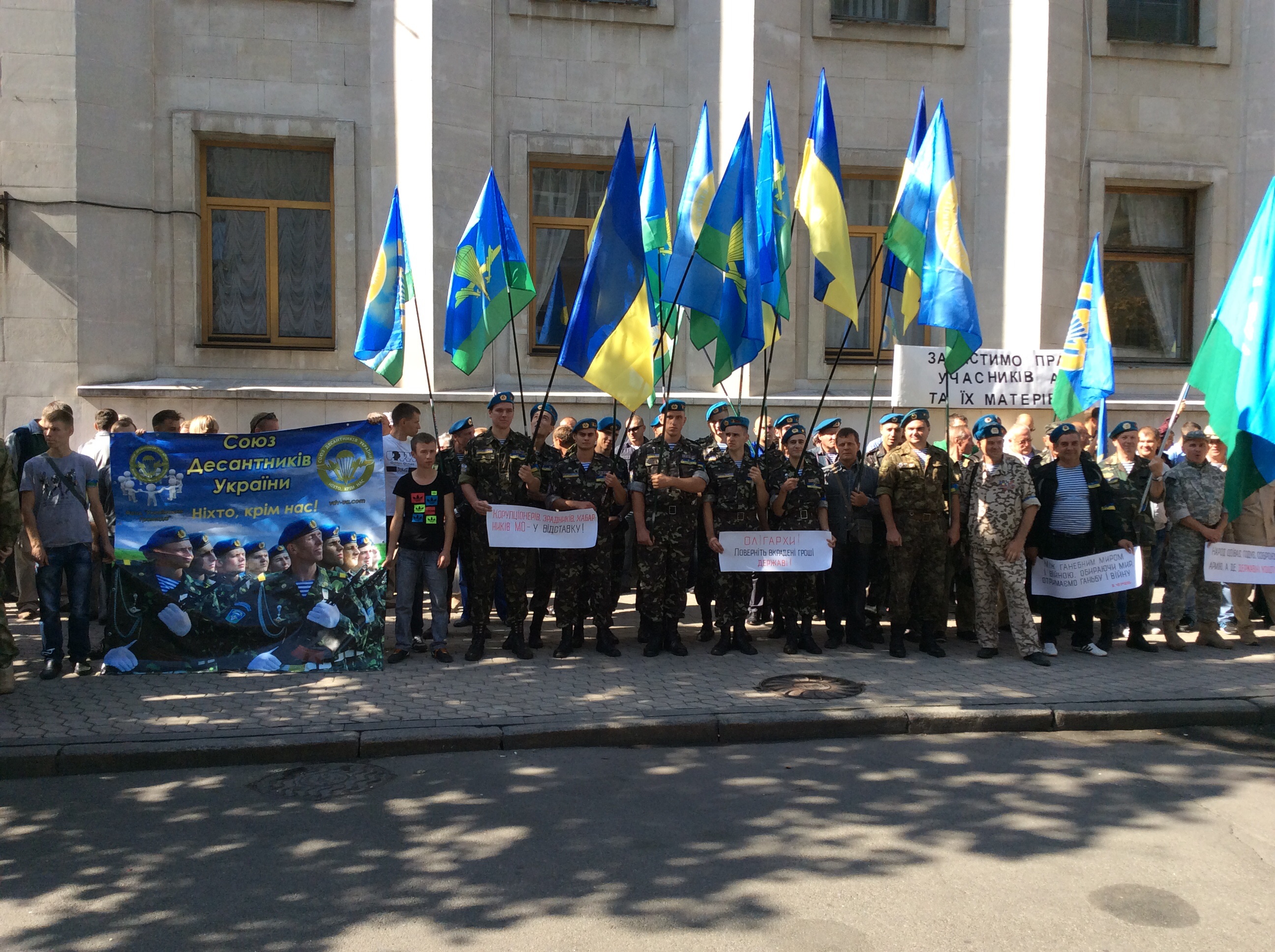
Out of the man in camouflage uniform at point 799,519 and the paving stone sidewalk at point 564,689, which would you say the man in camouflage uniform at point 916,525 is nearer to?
the paving stone sidewalk at point 564,689

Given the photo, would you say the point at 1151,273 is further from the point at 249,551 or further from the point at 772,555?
the point at 249,551

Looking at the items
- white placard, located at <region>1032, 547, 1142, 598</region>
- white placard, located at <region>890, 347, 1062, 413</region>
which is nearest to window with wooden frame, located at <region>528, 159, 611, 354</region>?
white placard, located at <region>890, 347, 1062, 413</region>

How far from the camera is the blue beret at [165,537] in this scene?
7531 millimetres

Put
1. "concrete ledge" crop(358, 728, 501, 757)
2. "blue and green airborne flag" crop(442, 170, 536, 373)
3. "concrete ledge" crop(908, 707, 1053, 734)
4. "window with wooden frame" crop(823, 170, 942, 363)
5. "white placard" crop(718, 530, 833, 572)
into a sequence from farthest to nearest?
"window with wooden frame" crop(823, 170, 942, 363) → "blue and green airborne flag" crop(442, 170, 536, 373) → "white placard" crop(718, 530, 833, 572) → "concrete ledge" crop(908, 707, 1053, 734) → "concrete ledge" crop(358, 728, 501, 757)

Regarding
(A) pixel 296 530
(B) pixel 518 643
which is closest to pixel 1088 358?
(B) pixel 518 643

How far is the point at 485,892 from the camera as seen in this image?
4.29 metres

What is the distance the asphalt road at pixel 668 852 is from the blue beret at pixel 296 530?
7.37 feet

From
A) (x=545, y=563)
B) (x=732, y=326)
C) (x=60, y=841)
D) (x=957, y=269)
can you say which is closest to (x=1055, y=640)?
(x=957, y=269)

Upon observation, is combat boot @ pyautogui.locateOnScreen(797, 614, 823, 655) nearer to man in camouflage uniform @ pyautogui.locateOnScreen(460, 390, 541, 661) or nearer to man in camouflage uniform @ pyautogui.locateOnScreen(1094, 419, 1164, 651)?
man in camouflage uniform @ pyautogui.locateOnScreen(460, 390, 541, 661)

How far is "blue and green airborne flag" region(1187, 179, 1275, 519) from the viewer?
6629 mm

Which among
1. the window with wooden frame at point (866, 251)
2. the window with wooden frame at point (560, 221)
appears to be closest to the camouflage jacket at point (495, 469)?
A: the window with wooden frame at point (560, 221)

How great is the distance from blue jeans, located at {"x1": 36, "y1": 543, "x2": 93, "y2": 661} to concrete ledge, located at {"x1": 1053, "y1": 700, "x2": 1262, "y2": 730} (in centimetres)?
683

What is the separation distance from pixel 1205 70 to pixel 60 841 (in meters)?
15.2

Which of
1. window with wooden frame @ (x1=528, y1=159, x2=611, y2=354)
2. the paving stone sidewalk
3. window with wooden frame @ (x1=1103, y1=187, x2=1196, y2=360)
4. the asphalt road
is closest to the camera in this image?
the asphalt road
